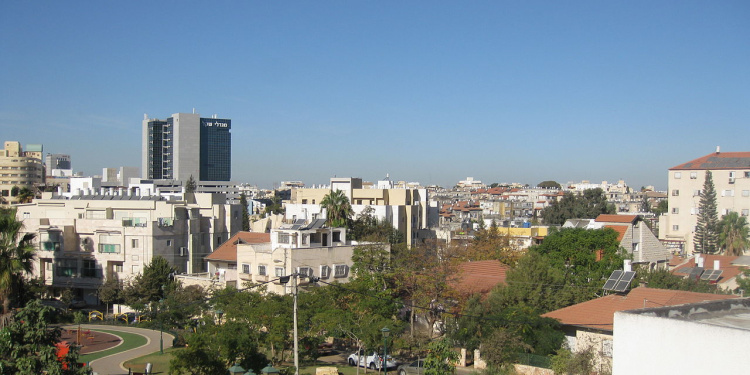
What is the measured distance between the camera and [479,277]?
37938mm

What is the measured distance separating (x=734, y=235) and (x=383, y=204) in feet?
114

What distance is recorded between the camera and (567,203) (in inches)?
3698

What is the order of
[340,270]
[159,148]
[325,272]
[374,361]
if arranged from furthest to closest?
[159,148] < [340,270] < [325,272] < [374,361]

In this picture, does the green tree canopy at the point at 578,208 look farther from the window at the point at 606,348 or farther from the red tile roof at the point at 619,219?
the window at the point at 606,348

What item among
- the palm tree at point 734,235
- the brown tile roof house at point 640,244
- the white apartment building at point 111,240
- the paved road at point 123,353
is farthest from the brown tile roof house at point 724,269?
the white apartment building at point 111,240

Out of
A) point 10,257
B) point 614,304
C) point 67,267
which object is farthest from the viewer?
point 67,267

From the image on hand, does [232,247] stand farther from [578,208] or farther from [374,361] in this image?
[578,208]

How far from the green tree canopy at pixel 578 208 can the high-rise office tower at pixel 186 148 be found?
12099cm

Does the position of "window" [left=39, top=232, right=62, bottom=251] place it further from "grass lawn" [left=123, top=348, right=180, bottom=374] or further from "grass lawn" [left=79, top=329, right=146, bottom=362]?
"grass lawn" [left=123, top=348, right=180, bottom=374]

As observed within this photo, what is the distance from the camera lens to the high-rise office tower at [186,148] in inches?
7402

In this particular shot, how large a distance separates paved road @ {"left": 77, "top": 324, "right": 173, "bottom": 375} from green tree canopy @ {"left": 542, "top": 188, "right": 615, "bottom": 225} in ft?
212

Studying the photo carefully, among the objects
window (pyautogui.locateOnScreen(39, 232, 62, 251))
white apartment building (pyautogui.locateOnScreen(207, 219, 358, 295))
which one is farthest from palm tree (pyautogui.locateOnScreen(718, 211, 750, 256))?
window (pyautogui.locateOnScreen(39, 232, 62, 251))

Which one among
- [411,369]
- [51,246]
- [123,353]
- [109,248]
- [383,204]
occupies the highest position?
[383,204]

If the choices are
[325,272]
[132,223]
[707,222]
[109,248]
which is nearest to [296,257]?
[325,272]
